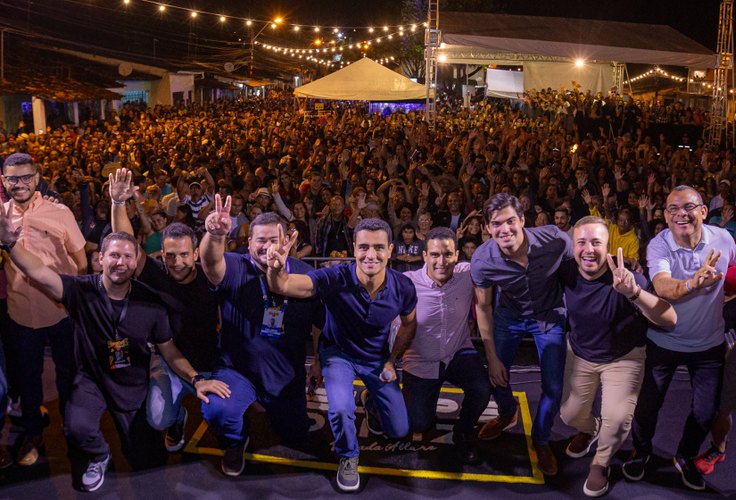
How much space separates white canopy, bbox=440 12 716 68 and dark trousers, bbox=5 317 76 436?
11489 mm

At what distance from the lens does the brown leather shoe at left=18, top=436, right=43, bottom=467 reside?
15.1 ft

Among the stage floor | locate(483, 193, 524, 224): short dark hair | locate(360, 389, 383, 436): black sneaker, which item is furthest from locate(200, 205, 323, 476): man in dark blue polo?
locate(483, 193, 524, 224): short dark hair

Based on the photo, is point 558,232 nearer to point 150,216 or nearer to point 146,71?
point 150,216

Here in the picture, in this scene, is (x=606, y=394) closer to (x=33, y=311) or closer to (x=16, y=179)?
(x=33, y=311)

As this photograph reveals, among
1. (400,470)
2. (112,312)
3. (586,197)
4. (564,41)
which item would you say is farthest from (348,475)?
(564,41)

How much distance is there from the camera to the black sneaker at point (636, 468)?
446cm

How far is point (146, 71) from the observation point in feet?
98.8

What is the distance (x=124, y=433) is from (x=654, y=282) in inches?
140

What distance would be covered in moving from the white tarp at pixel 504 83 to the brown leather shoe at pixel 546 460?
24.1 metres

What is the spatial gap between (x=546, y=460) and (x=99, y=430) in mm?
2968

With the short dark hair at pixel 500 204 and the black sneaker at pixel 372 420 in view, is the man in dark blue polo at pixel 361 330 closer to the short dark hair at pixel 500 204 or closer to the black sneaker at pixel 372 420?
the black sneaker at pixel 372 420

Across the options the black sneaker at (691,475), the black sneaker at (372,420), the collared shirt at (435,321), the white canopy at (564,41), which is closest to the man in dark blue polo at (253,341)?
the black sneaker at (372,420)

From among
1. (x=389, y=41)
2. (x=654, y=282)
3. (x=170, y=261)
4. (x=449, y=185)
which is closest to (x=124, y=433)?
(x=170, y=261)

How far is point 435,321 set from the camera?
4977mm
